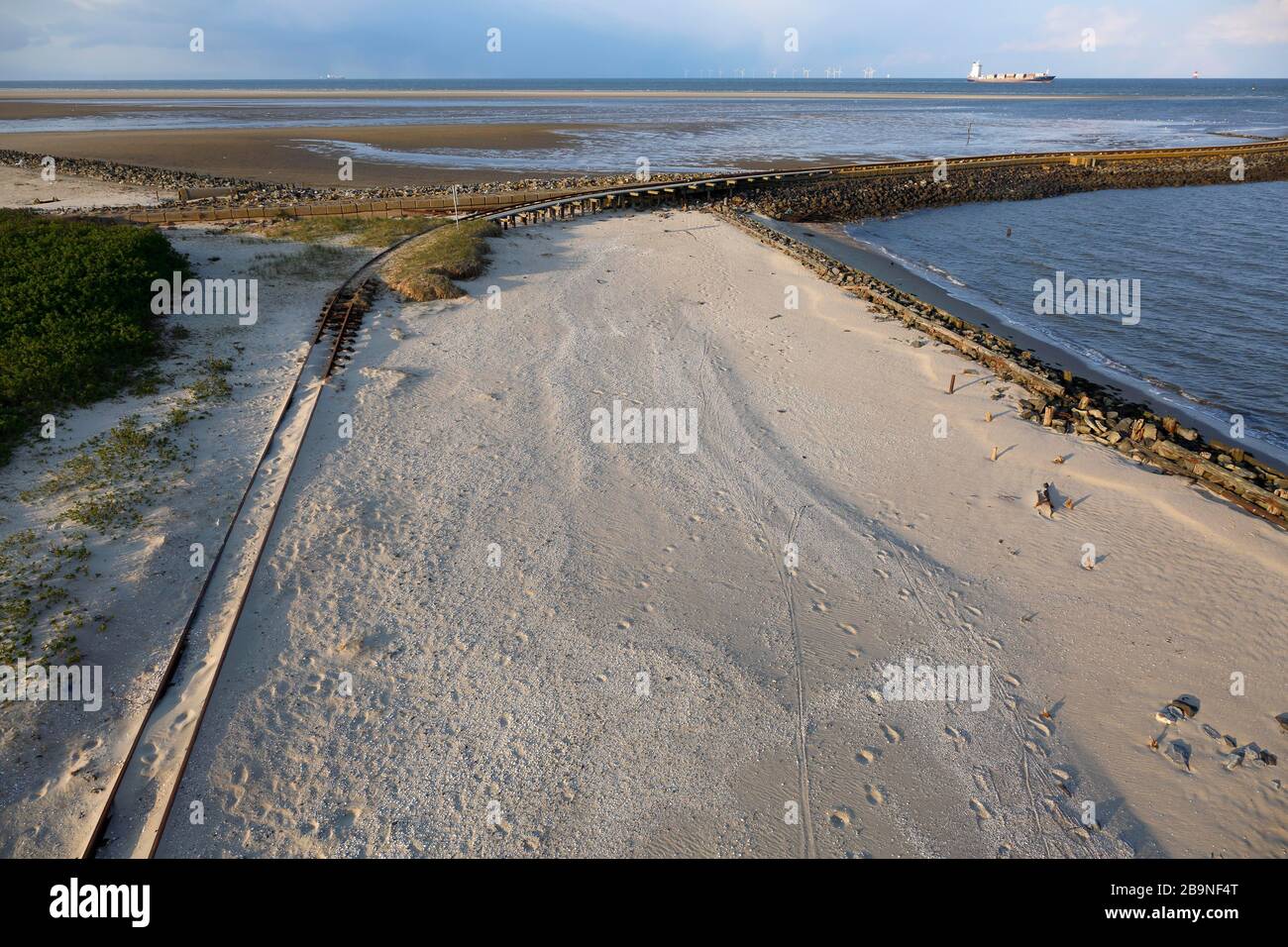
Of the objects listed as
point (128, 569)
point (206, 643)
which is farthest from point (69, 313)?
point (206, 643)

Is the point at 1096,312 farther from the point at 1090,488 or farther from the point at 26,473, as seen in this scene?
the point at 26,473

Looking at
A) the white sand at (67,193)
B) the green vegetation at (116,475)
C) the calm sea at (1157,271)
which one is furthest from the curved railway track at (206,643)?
the white sand at (67,193)

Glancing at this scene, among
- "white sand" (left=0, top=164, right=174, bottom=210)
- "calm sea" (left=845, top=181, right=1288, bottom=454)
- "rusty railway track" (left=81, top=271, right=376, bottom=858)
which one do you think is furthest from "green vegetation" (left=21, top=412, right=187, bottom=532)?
"white sand" (left=0, top=164, right=174, bottom=210)

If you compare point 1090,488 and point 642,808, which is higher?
point 1090,488

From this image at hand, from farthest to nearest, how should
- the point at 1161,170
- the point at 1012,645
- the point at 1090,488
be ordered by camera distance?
the point at 1161,170
the point at 1090,488
the point at 1012,645

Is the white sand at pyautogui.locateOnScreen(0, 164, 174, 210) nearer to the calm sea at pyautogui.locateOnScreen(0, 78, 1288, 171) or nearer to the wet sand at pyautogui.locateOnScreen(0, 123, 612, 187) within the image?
the wet sand at pyautogui.locateOnScreen(0, 123, 612, 187)

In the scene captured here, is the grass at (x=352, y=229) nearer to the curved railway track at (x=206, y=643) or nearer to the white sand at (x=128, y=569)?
the curved railway track at (x=206, y=643)

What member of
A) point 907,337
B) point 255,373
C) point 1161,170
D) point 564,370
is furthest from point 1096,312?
point 1161,170
